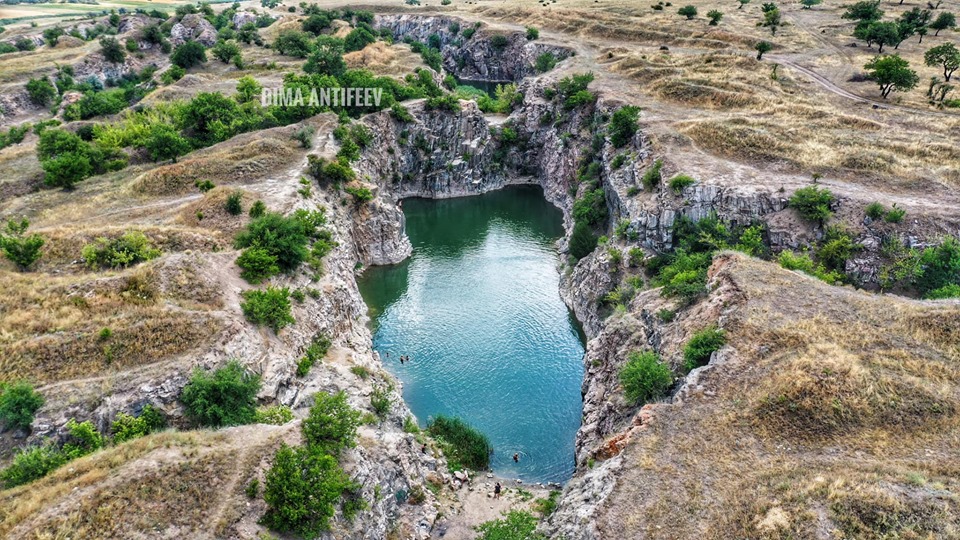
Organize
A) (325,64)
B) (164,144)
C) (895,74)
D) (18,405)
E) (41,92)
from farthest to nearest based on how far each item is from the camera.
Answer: (41,92) → (325,64) → (895,74) → (164,144) → (18,405)

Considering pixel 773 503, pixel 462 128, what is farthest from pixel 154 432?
pixel 462 128

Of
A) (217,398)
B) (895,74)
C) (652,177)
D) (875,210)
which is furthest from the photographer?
(895,74)

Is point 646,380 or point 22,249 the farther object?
point 22,249

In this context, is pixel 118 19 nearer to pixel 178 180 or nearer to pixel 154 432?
pixel 178 180

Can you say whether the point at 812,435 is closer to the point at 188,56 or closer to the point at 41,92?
the point at 188,56

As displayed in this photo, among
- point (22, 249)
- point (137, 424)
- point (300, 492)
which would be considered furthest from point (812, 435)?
point (22, 249)

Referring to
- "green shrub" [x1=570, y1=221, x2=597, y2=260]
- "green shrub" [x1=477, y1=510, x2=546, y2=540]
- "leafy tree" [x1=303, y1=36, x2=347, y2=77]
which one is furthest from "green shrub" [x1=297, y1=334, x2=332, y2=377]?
"leafy tree" [x1=303, y1=36, x2=347, y2=77]

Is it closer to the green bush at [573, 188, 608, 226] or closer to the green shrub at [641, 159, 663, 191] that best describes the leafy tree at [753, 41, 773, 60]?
the green bush at [573, 188, 608, 226]

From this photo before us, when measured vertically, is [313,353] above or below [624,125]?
below
